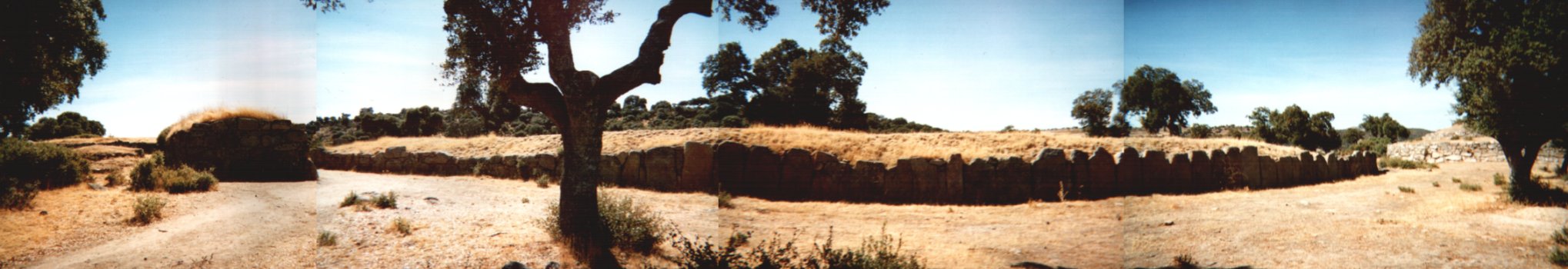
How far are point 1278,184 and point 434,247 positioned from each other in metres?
19.0

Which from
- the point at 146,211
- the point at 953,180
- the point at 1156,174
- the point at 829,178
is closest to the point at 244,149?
the point at 146,211

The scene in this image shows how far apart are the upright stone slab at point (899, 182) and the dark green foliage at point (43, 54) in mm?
15100

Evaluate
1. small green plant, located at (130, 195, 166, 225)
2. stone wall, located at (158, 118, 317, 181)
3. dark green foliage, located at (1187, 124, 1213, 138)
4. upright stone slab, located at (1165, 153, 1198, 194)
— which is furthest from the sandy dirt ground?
dark green foliage, located at (1187, 124, 1213, 138)

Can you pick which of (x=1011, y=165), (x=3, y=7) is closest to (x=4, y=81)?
A: (x=3, y=7)

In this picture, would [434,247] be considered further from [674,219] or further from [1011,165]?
[1011,165]

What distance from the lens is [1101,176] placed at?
40.3 feet

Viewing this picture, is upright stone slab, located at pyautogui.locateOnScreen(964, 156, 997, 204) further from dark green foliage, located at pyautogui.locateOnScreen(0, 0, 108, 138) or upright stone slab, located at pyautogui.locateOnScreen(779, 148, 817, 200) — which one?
dark green foliage, located at pyautogui.locateOnScreen(0, 0, 108, 138)

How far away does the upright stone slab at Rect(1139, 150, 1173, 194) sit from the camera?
12.8 meters

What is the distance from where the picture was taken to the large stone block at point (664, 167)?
13773 millimetres

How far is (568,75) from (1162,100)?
89.5ft

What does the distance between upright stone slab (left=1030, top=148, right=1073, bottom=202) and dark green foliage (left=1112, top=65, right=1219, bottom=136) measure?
946cm

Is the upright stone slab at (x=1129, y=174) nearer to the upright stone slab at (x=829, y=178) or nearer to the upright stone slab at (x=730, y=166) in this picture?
the upright stone slab at (x=829, y=178)

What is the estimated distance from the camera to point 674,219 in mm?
9508

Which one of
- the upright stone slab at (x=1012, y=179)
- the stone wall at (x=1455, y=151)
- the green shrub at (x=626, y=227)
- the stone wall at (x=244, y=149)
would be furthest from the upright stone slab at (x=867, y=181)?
the stone wall at (x=1455, y=151)
